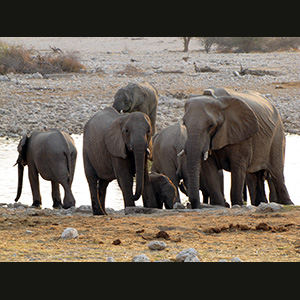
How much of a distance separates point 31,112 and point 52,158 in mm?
9905

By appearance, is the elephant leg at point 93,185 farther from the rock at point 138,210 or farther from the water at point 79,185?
the water at point 79,185

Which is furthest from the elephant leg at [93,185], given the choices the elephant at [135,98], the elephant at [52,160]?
the elephant at [135,98]

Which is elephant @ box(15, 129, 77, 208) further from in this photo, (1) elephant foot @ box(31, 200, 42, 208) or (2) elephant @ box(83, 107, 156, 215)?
(2) elephant @ box(83, 107, 156, 215)

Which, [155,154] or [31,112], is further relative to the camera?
[31,112]

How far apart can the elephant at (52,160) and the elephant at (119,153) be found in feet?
2.88

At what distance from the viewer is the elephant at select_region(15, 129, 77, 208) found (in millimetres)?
10734

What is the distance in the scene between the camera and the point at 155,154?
10.9m

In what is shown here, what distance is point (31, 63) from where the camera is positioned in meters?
28.9

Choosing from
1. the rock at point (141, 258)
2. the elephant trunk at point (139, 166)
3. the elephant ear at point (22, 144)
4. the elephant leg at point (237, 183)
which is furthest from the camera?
the elephant ear at point (22, 144)

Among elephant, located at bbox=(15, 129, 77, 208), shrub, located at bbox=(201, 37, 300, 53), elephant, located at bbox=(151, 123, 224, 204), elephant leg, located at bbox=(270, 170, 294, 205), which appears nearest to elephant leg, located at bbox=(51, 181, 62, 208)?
elephant, located at bbox=(15, 129, 77, 208)

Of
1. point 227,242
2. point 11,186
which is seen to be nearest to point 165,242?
point 227,242

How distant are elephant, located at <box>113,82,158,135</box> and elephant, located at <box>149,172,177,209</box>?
13.1ft

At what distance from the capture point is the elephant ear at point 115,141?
8.55 metres

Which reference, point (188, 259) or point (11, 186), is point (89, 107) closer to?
point (11, 186)
